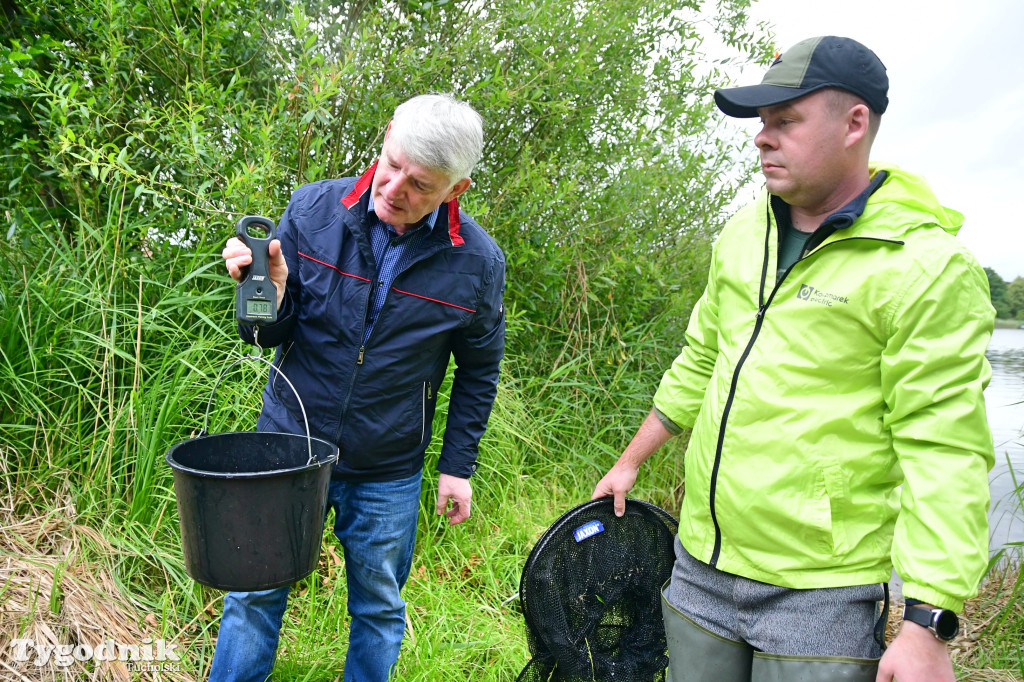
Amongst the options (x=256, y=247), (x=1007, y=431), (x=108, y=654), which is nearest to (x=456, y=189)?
(x=256, y=247)

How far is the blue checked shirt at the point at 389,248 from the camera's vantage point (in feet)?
6.51

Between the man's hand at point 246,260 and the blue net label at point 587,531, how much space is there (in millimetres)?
1047

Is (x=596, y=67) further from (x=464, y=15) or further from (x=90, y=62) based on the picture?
(x=90, y=62)

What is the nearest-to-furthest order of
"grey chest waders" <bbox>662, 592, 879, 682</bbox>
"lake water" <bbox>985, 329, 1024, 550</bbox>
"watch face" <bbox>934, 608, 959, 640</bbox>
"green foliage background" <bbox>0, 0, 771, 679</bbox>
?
"watch face" <bbox>934, 608, 959, 640</bbox>
"grey chest waders" <bbox>662, 592, 879, 682</bbox>
"green foliage background" <bbox>0, 0, 771, 679</bbox>
"lake water" <bbox>985, 329, 1024, 550</bbox>

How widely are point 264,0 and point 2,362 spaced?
1.94 m

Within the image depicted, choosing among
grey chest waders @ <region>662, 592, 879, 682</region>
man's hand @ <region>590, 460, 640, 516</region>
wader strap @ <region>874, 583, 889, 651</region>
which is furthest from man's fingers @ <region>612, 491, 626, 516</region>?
wader strap @ <region>874, 583, 889, 651</region>

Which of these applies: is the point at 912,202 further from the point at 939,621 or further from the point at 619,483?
the point at 619,483

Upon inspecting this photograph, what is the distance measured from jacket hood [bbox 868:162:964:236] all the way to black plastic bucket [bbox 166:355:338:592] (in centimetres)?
129

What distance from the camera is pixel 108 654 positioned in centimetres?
238

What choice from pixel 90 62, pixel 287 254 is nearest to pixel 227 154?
pixel 90 62

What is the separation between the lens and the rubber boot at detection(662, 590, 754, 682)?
5.42ft

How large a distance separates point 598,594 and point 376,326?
104 centimetres

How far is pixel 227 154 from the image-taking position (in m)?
3.17

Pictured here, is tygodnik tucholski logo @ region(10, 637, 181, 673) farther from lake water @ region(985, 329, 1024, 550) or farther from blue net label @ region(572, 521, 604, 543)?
lake water @ region(985, 329, 1024, 550)
